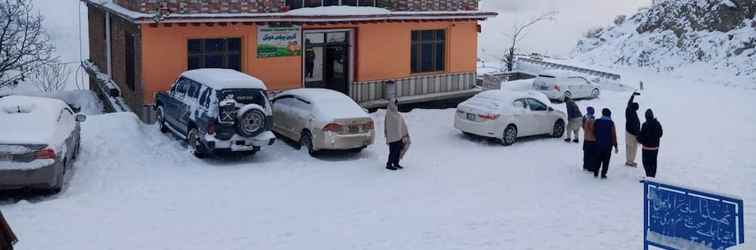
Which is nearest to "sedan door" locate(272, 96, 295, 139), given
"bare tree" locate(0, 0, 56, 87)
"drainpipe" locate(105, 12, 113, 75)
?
"drainpipe" locate(105, 12, 113, 75)

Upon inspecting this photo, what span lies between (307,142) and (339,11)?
5586mm

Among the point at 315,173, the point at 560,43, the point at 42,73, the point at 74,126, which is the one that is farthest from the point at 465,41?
the point at 560,43

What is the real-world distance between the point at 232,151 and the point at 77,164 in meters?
3.17

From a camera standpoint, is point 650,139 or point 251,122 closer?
point 650,139

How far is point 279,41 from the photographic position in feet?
80.5

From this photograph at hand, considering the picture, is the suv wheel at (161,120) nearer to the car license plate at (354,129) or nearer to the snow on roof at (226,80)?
the snow on roof at (226,80)

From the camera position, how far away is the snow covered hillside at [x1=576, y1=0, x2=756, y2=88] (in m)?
40.8

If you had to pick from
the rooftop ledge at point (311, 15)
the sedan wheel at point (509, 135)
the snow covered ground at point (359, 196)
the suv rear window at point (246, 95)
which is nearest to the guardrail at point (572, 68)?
the rooftop ledge at point (311, 15)

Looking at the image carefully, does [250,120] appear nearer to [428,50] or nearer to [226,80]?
[226,80]

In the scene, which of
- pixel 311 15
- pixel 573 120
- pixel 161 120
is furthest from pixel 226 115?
pixel 573 120

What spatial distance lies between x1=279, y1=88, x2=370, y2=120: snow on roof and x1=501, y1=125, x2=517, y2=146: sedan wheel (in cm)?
408

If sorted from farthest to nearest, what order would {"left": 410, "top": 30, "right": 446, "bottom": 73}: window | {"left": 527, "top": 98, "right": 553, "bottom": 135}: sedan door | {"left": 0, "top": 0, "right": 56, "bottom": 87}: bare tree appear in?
{"left": 0, "top": 0, "right": 56, "bottom": 87}: bare tree → {"left": 410, "top": 30, "right": 446, "bottom": 73}: window → {"left": 527, "top": 98, "right": 553, "bottom": 135}: sedan door

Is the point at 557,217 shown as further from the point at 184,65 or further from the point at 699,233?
the point at 184,65

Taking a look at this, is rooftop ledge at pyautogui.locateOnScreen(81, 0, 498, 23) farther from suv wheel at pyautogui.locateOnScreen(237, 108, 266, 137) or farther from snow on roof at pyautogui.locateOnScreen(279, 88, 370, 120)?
suv wheel at pyautogui.locateOnScreen(237, 108, 266, 137)
